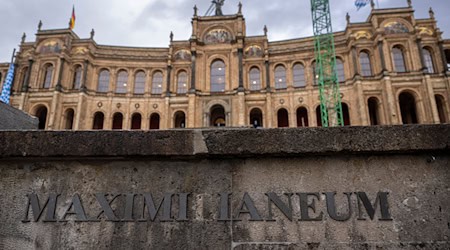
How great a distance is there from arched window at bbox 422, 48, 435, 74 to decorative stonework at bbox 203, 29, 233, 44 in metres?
19.9

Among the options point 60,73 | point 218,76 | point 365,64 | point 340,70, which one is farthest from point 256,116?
point 60,73

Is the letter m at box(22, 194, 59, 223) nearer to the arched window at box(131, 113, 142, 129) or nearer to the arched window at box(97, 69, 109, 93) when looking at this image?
the arched window at box(131, 113, 142, 129)

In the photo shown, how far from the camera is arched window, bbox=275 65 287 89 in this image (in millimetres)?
32353

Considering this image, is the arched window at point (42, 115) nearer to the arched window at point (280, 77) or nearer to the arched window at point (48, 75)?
the arched window at point (48, 75)

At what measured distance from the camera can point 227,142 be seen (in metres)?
2.80

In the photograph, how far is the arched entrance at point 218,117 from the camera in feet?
108

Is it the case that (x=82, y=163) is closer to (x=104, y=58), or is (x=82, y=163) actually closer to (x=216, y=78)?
(x=216, y=78)

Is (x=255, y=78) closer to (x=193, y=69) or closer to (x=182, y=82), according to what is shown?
(x=193, y=69)

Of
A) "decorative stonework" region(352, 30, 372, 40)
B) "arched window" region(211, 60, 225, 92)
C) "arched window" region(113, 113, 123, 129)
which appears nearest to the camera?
"decorative stonework" region(352, 30, 372, 40)

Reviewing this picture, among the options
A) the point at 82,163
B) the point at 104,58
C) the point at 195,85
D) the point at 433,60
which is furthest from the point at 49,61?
the point at 433,60

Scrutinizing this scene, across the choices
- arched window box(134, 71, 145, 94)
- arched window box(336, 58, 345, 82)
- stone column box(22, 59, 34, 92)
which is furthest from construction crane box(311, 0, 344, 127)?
stone column box(22, 59, 34, 92)

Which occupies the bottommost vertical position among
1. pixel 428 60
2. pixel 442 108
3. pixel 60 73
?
pixel 442 108

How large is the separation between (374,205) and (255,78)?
31.0 metres

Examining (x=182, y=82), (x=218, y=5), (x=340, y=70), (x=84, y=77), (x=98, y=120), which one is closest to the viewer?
(x=84, y=77)
